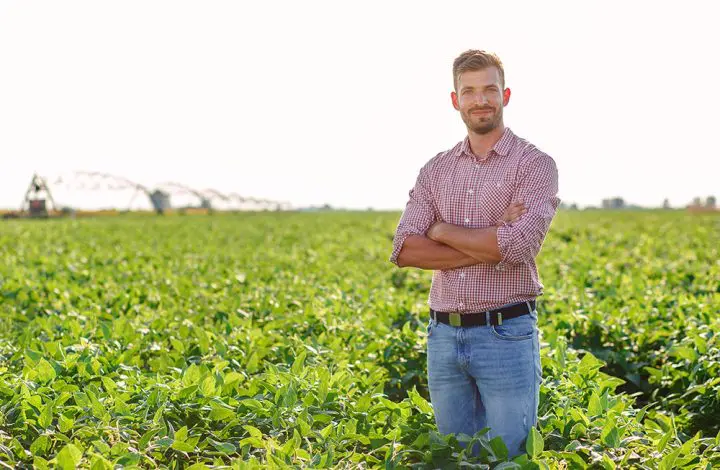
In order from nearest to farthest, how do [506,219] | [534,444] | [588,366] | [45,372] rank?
[534,444] → [506,219] → [45,372] → [588,366]

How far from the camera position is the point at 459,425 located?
14.0ft

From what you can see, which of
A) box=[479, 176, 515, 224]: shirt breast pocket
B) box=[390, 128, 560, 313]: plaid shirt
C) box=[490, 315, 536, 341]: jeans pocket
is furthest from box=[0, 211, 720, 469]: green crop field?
box=[479, 176, 515, 224]: shirt breast pocket

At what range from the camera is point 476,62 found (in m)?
4.02

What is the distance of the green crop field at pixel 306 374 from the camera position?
4113 millimetres

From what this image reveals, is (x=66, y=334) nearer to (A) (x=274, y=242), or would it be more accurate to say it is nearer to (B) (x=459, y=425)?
(B) (x=459, y=425)

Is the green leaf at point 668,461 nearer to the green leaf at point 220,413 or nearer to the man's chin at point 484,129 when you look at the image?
the man's chin at point 484,129

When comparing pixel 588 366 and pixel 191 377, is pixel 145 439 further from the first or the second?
pixel 588 366

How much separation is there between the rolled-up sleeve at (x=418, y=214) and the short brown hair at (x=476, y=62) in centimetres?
65

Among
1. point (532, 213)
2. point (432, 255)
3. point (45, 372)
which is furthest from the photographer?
point (45, 372)

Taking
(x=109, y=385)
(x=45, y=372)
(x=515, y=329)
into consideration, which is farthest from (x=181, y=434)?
(x=515, y=329)

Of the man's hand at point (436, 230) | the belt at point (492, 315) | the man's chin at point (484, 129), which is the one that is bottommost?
the belt at point (492, 315)

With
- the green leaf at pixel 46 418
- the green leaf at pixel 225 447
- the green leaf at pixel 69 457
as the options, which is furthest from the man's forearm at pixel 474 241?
the green leaf at pixel 46 418

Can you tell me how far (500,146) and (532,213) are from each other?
0.45 meters

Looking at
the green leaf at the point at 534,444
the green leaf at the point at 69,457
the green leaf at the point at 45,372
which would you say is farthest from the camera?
the green leaf at the point at 45,372
